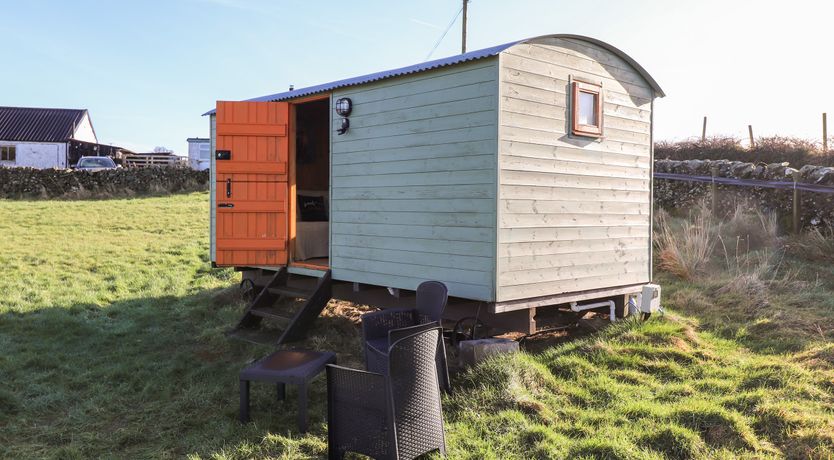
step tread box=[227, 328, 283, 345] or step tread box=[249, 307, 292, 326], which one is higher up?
step tread box=[249, 307, 292, 326]

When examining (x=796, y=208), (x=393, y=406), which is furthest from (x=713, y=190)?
(x=393, y=406)

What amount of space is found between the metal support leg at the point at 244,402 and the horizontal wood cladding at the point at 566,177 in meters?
2.10

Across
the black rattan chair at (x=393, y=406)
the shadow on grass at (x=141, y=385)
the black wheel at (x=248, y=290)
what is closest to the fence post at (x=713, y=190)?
the shadow on grass at (x=141, y=385)

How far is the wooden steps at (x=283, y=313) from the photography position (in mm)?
5914

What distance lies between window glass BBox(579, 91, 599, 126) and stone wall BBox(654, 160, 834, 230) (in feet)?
19.3

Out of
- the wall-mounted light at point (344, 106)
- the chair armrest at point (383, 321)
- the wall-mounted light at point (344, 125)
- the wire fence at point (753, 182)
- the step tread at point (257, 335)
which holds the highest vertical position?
the wall-mounted light at point (344, 106)

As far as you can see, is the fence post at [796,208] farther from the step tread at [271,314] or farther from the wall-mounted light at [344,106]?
the step tread at [271,314]

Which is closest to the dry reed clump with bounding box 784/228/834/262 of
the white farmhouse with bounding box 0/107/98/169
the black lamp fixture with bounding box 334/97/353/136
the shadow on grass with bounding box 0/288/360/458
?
the shadow on grass with bounding box 0/288/360/458

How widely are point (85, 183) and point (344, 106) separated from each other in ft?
46.1

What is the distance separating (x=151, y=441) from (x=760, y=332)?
17.7 ft

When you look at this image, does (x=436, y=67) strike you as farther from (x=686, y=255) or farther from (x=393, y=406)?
(x=686, y=255)

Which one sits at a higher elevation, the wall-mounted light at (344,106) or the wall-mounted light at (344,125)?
the wall-mounted light at (344,106)

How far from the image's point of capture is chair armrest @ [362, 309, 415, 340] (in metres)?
4.05

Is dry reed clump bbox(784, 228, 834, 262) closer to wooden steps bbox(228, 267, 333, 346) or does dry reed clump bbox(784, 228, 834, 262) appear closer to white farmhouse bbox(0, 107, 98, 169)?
wooden steps bbox(228, 267, 333, 346)
